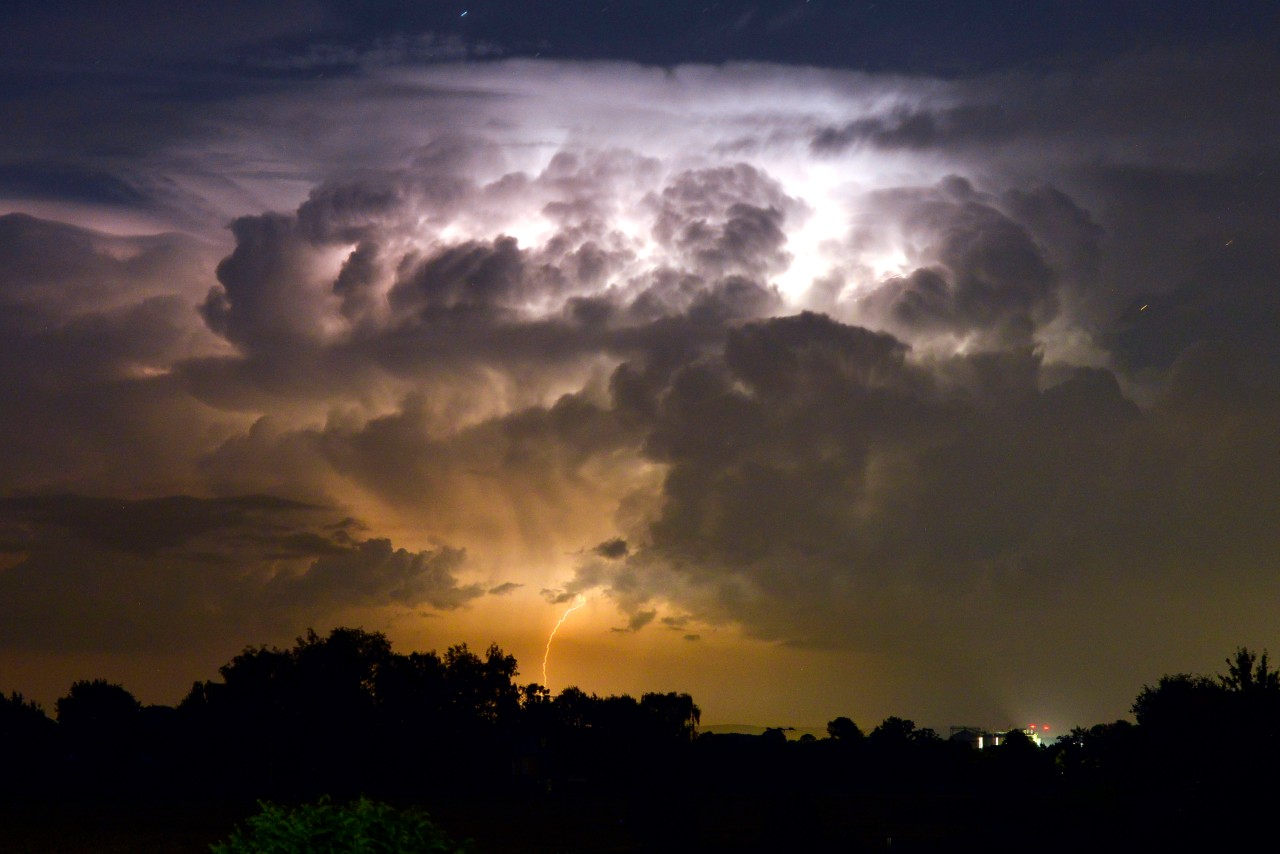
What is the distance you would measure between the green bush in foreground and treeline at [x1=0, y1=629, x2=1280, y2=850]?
51.9m

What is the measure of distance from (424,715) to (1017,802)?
103292 millimetres

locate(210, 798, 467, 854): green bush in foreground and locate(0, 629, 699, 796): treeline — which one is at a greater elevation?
locate(0, 629, 699, 796): treeline

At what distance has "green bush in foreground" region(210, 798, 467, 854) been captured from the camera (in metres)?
14.1

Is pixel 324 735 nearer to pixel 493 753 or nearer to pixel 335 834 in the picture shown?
pixel 493 753

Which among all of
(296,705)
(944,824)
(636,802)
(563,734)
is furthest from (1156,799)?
(563,734)

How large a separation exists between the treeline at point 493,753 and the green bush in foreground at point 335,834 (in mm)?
51915

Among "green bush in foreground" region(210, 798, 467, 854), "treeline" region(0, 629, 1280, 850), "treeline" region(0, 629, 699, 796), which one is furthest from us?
"treeline" region(0, 629, 699, 796)

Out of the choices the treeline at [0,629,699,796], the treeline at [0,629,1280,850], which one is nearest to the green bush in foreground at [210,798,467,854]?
the treeline at [0,629,1280,850]

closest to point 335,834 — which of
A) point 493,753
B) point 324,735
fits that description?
point 324,735

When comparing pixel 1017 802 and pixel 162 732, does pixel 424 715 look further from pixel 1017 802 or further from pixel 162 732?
pixel 1017 802

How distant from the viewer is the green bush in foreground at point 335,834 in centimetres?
1415

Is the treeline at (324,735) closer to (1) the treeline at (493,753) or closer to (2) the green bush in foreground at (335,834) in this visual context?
(1) the treeline at (493,753)

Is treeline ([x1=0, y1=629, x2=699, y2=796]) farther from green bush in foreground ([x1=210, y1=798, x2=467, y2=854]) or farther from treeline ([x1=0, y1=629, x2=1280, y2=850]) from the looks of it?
green bush in foreground ([x1=210, y1=798, x2=467, y2=854])

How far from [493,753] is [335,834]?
475 feet
